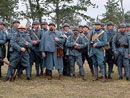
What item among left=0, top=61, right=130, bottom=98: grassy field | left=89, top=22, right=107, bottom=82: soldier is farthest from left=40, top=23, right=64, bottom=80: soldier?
left=89, top=22, right=107, bottom=82: soldier

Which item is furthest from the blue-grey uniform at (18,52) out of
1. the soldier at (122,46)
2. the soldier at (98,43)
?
the soldier at (122,46)

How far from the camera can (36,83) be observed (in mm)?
9734

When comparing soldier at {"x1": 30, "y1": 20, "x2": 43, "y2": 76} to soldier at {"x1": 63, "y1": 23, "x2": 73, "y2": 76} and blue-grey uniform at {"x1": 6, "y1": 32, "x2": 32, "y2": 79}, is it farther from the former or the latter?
soldier at {"x1": 63, "y1": 23, "x2": 73, "y2": 76}

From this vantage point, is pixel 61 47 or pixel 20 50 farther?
pixel 61 47

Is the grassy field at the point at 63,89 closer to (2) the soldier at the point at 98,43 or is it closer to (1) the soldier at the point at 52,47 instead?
(1) the soldier at the point at 52,47

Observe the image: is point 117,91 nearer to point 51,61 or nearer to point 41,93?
point 41,93

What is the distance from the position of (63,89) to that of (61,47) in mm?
2149

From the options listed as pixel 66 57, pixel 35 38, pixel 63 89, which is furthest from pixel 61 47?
pixel 63 89

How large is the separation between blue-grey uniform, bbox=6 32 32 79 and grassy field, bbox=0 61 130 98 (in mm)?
557

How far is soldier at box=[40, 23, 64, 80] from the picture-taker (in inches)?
409

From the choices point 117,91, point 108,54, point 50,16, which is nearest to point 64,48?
point 108,54

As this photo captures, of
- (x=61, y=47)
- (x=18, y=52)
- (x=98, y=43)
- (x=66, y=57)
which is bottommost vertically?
(x=66, y=57)

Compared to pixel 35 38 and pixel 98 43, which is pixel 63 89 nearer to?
pixel 98 43

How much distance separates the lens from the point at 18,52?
32.7 ft
